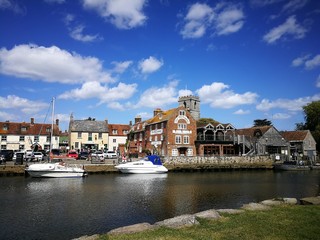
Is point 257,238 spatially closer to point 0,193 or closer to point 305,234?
point 305,234

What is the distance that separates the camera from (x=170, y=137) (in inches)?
2549

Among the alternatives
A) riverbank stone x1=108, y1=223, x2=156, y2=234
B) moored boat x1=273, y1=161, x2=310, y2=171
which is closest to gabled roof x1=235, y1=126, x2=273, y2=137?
moored boat x1=273, y1=161, x2=310, y2=171

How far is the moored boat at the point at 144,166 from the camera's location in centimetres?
4956

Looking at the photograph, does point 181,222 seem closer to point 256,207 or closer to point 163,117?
point 256,207

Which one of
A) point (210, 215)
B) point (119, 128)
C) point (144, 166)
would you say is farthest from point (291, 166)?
point (210, 215)

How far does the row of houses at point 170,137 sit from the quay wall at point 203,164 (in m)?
4.54

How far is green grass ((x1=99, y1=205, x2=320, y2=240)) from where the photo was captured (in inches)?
466

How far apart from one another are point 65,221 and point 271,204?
13802 millimetres

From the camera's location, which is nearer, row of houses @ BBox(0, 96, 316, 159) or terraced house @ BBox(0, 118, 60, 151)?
row of houses @ BBox(0, 96, 316, 159)

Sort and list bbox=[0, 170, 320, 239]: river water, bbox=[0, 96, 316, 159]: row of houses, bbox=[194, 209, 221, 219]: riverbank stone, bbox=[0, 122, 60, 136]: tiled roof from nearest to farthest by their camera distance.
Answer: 1. bbox=[194, 209, 221, 219]: riverbank stone
2. bbox=[0, 170, 320, 239]: river water
3. bbox=[0, 96, 316, 159]: row of houses
4. bbox=[0, 122, 60, 136]: tiled roof

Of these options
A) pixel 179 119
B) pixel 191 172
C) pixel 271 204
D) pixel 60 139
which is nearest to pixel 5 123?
pixel 60 139

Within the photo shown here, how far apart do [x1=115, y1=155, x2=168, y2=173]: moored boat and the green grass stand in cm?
3518

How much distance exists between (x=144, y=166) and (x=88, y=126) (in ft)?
130

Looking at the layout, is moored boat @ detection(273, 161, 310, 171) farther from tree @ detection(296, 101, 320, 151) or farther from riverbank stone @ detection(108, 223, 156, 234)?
riverbank stone @ detection(108, 223, 156, 234)
